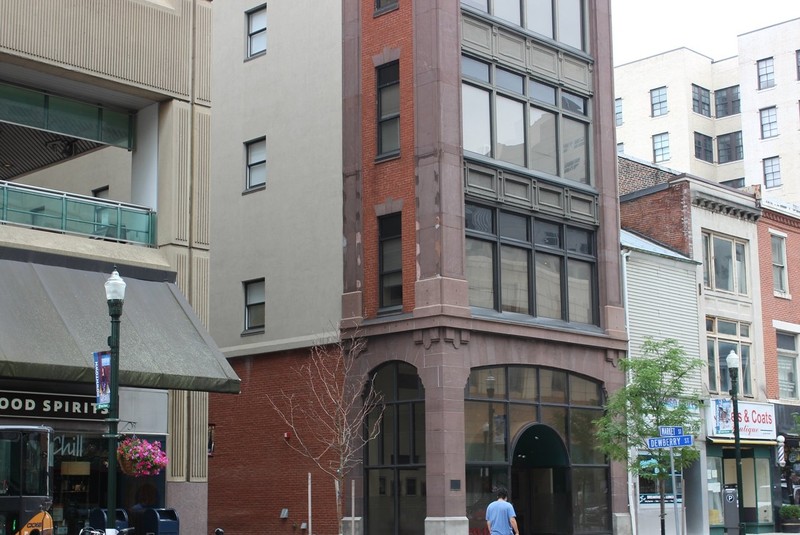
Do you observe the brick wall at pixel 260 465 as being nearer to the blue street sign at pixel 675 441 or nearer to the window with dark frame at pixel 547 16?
the blue street sign at pixel 675 441

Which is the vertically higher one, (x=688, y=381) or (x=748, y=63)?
(x=748, y=63)

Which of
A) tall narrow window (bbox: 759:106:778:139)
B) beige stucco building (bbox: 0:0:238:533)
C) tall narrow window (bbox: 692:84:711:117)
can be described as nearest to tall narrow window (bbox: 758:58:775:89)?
tall narrow window (bbox: 759:106:778:139)

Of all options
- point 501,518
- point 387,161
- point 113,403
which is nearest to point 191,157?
point 387,161

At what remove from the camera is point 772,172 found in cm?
7325

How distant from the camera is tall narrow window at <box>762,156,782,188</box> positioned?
72.9 m

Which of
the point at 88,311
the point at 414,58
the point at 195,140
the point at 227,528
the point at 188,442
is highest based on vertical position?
the point at 414,58

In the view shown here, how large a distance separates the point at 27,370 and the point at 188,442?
17.9ft

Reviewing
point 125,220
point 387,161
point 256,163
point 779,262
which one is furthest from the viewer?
point 779,262

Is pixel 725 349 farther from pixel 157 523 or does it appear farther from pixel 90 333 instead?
pixel 90 333

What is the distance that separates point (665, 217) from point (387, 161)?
42.8ft

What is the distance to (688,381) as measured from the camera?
3828 centimetres

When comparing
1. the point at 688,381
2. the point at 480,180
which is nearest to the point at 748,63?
the point at 688,381

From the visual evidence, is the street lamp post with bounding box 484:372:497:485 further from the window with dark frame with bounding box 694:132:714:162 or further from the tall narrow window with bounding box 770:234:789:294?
the window with dark frame with bounding box 694:132:714:162

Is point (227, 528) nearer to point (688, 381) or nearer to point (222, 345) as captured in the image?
point (222, 345)
